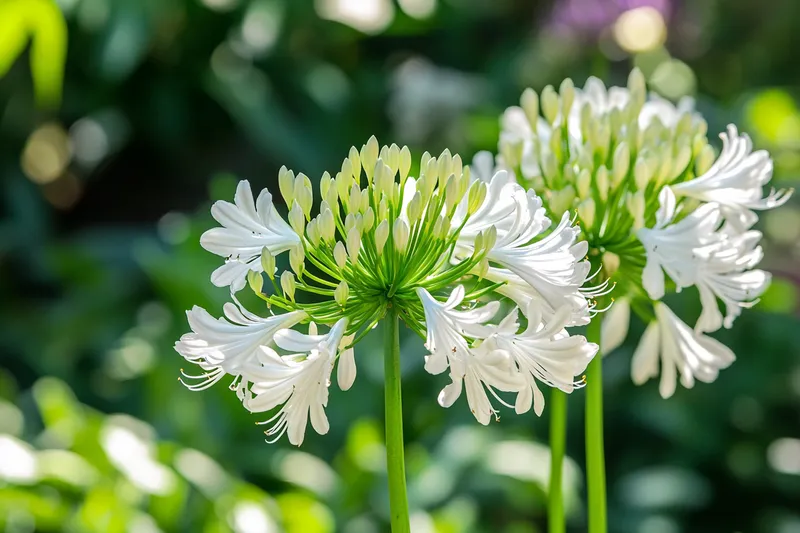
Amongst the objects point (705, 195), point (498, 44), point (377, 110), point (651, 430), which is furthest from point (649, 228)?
point (498, 44)

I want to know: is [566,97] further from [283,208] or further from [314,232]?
[283,208]

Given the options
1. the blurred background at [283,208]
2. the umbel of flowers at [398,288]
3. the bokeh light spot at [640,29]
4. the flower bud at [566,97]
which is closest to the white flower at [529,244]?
the umbel of flowers at [398,288]

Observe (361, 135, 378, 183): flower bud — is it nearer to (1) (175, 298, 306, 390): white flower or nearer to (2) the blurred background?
(1) (175, 298, 306, 390): white flower

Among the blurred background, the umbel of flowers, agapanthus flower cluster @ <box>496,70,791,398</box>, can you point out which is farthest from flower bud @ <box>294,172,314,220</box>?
the blurred background

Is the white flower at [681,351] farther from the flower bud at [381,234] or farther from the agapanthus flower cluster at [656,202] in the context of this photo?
the flower bud at [381,234]

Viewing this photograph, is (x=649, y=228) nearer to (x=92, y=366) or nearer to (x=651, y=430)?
(x=651, y=430)

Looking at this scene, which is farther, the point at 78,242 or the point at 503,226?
the point at 78,242
